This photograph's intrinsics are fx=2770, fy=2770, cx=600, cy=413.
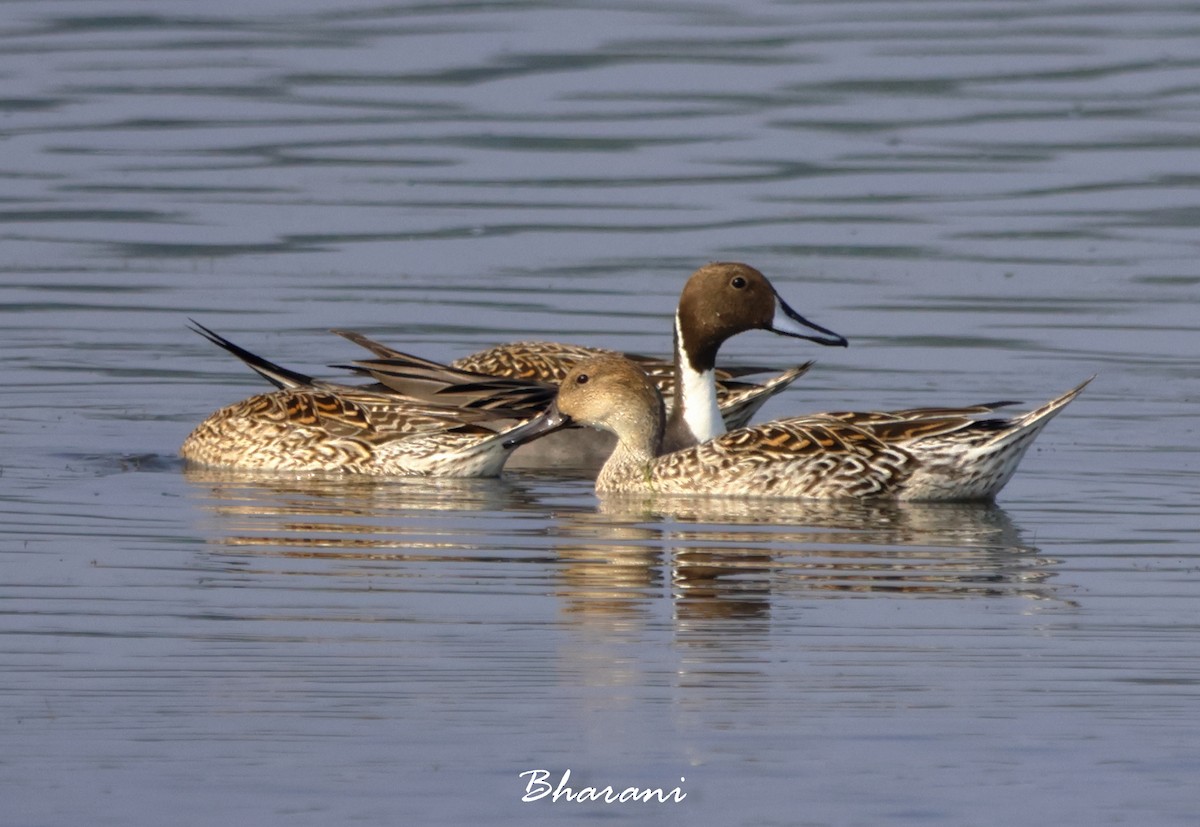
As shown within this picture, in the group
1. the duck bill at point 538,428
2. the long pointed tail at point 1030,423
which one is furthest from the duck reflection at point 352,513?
the long pointed tail at point 1030,423

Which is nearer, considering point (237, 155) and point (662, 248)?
point (662, 248)

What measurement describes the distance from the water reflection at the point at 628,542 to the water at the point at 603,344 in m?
0.04

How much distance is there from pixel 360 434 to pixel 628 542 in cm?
256

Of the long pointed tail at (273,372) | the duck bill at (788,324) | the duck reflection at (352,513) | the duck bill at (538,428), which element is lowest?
the duck reflection at (352,513)

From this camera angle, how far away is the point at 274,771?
263 inches

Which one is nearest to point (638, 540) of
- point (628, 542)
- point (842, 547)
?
point (628, 542)

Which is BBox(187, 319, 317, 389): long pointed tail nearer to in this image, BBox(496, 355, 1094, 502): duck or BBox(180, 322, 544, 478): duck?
BBox(180, 322, 544, 478): duck

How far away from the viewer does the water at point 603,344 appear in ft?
22.6

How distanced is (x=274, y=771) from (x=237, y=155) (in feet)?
48.3

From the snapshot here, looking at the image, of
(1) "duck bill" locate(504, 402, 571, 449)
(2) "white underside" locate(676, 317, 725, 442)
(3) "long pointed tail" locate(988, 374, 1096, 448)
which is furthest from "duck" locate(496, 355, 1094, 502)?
(2) "white underside" locate(676, 317, 725, 442)

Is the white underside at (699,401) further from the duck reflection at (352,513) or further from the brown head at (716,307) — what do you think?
the duck reflection at (352,513)

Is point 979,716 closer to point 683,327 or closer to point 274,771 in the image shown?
point 274,771

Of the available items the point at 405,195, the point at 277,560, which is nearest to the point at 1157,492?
the point at 277,560

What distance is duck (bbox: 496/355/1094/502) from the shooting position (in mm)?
11500
